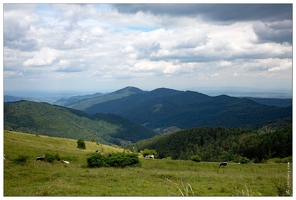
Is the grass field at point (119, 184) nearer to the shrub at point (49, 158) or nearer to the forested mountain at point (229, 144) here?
the shrub at point (49, 158)

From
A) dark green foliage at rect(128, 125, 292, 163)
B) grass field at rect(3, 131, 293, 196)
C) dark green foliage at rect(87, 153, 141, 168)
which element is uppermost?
grass field at rect(3, 131, 293, 196)

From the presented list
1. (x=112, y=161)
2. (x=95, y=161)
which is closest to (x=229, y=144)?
(x=112, y=161)

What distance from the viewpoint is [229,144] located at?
94938mm

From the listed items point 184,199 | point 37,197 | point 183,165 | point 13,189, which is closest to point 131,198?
point 184,199

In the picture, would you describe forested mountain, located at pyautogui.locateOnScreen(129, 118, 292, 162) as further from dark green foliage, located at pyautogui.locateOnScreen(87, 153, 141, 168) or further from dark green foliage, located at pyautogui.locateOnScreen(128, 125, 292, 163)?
dark green foliage, located at pyautogui.locateOnScreen(87, 153, 141, 168)

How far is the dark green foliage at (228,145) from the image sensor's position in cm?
6170

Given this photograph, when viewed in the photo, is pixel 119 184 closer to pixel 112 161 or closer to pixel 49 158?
pixel 112 161

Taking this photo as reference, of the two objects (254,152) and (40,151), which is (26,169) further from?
(254,152)

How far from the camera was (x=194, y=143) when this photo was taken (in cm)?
11656

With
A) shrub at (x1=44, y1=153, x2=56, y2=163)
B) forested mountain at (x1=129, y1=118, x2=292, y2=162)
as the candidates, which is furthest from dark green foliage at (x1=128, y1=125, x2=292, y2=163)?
shrub at (x1=44, y1=153, x2=56, y2=163)

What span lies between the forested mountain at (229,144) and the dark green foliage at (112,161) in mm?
32535

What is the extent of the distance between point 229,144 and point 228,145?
0.74 metres

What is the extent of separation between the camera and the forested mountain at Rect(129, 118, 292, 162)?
6184 centimetres

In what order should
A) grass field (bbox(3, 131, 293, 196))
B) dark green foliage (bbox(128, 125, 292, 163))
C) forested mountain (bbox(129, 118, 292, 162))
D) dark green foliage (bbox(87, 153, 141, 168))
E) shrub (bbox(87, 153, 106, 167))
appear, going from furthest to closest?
forested mountain (bbox(129, 118, 292, 162)) < dark green foliage (bbox(128, 125, 292, 163)) < dark green foliage (bbox(87, 153, 141, 168)) < shrub (bbox(87, 153, 106, 167)) < grass field (bbox(3, 131, 293, 196))
